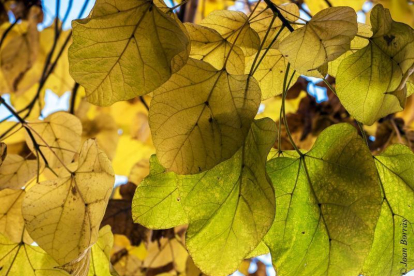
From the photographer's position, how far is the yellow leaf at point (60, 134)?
625 mm

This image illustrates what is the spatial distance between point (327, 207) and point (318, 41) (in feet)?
0.39

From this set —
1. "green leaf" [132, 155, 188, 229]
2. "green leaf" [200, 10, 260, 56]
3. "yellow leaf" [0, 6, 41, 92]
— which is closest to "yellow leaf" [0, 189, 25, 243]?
"green leaf" [132, 155, 188, 229]

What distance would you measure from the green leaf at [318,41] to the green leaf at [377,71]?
0.12ft

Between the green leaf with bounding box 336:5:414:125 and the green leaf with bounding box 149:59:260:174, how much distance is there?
0.26 feet

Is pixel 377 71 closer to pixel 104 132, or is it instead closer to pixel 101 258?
pixel 101 258

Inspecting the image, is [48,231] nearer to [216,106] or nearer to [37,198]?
[37,198]

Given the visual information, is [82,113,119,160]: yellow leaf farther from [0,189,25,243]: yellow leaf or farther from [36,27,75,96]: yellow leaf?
[0,189,25,243]: yellow leaf

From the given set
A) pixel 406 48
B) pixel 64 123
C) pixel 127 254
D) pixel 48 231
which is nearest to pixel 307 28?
pixel 406 48

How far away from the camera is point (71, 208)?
44cm

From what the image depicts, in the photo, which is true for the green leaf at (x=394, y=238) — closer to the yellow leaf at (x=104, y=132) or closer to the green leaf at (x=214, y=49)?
the green leaf at (x=214, y=49)

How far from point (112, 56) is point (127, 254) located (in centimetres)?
46

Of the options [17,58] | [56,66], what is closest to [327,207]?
[17,58]

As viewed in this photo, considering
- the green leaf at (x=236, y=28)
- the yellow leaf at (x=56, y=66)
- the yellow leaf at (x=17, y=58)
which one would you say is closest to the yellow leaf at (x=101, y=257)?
the green leaf at (x=236, y=28)

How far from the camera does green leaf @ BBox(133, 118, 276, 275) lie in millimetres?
366
